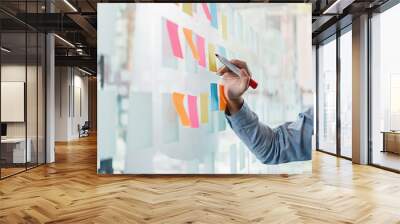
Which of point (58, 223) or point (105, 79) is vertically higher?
point (105, 79)

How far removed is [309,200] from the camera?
470cm

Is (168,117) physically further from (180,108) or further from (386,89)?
(386,89)

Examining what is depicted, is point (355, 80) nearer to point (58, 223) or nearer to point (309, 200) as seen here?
point (309, 200)

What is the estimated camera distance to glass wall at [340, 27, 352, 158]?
877 centimetres

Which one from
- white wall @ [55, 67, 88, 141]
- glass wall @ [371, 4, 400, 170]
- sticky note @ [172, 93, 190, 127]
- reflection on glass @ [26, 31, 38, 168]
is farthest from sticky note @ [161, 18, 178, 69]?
white wall @ [55, 67, 88, 141]

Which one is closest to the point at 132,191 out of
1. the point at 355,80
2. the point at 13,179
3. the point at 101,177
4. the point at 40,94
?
the point at 101,177

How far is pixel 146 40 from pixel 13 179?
10.8 ft

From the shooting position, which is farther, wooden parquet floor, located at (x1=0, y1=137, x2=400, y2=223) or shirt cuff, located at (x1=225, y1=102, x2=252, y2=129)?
shirt cuff, located at (x1=225, y1=102, x2=252, y2=129)

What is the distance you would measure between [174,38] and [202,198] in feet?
9.32

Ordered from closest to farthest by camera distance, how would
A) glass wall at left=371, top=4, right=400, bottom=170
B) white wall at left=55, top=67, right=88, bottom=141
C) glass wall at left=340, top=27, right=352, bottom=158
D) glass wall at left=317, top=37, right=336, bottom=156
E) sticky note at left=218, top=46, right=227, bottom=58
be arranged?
1. sticky note at left=218, top=46, right=227, bottom=58
2. glass wall at left=371, top=4, right=400, bottom=170
3. glass wall at left=340, top=27, right=352, bottom=158
4. glass wall at left=317, top=37, right=336, bottom=156
5. white wall at left=55, top=67, right=88, bottom=141

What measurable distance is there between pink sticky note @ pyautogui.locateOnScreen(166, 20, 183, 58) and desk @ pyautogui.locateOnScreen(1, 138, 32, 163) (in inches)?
132

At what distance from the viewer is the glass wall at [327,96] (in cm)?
997

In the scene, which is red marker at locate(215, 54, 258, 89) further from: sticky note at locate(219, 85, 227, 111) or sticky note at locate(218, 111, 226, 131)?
sticky note at locate(218, 111, 226, 131)

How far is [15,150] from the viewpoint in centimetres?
686
